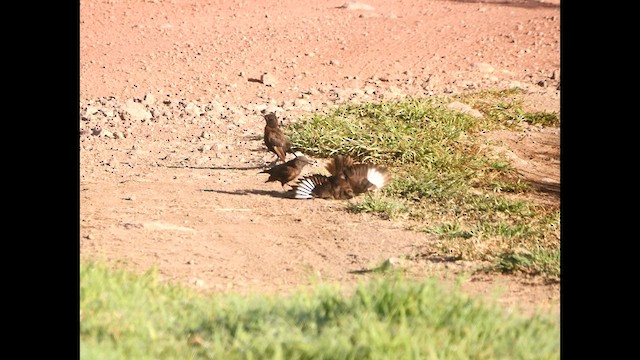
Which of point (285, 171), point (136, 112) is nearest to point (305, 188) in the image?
point (285, 171)

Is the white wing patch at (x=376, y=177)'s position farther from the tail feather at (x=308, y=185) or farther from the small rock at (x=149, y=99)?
the small rock at (x=149, y=99)

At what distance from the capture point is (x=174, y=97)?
38.1 ft

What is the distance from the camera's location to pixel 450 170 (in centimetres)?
819

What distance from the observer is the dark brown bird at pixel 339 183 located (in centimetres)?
725

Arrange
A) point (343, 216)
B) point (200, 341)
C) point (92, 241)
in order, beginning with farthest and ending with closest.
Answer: point (343, 216) < point (92, 241) < point (200, 341)

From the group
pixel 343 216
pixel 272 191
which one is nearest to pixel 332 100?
pixel 272 191

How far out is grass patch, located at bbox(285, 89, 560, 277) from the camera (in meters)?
6.27

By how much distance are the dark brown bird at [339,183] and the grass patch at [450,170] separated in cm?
11

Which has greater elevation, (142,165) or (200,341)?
(142,165)

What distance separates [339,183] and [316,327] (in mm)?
3339

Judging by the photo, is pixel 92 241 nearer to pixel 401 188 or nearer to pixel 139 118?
pixel 401 188

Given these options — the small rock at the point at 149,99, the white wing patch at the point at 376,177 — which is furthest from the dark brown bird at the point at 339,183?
the small rock at the point at 149,99
